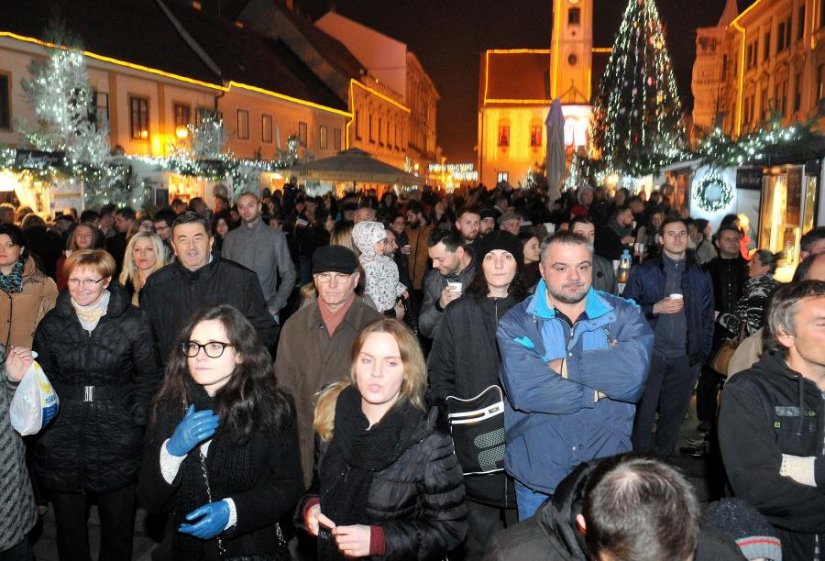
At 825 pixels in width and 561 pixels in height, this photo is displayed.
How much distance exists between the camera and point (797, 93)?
35531 millimetres

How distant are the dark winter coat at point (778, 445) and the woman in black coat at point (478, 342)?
163 centimetres

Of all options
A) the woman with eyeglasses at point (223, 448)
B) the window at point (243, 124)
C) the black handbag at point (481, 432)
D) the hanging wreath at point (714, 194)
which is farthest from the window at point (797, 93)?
the woman with eyeglasses at point (223, 448)

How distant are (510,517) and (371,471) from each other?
2.19 meters

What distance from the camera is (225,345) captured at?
3.24 m

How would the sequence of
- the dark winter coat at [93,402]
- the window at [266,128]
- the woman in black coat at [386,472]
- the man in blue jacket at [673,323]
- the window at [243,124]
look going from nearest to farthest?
the woman in black coat at [386,472] → the dark winter coat at [93,402] → the man in blue jacket at [673,323] → the window at [243,124] → the window at [266,128]

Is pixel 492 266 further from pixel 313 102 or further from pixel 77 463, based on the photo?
pixel 313 102

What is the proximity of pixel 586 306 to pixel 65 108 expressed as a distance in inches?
672

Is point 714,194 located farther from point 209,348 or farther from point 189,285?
point 209,348

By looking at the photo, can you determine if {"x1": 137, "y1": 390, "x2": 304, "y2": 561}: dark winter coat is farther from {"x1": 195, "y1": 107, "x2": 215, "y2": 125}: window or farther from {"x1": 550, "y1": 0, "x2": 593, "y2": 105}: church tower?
{"x1": 550, "y1": 0, "x2": 593, "y2": 105}: church tower

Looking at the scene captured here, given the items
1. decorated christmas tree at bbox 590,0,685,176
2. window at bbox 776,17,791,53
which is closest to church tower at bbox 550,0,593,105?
window at bbox 776,17,791,53

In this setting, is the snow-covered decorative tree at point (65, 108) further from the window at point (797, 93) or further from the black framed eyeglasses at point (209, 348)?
the window at point (797, 93)

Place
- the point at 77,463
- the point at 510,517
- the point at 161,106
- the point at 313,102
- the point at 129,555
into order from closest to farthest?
the point at 77,463 → the point at 129,555 → the point at 510,517 → the point at 161,106 → the point at 313,102

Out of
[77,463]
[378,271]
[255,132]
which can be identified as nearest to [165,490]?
[77,463]

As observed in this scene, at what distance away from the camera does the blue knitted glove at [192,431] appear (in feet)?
9.80
